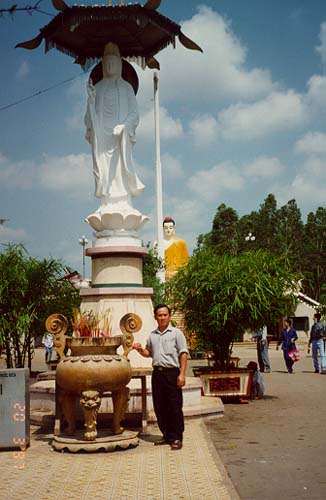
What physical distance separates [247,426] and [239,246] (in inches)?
1542

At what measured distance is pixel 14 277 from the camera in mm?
11516

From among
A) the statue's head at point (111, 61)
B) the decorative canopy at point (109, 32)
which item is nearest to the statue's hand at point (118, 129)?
the statue's head at point (111, 61)

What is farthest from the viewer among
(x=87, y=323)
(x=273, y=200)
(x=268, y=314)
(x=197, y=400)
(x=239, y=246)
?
(x=273, y=200)

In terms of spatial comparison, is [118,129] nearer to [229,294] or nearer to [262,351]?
[229,294]

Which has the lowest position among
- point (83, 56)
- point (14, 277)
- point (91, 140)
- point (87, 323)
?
point (87, 323)

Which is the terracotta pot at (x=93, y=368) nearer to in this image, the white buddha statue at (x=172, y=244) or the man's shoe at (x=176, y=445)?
the man's shoe at (x=176, y=445)

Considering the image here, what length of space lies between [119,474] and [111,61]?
7478mm

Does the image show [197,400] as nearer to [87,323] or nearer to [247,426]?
[247,426]

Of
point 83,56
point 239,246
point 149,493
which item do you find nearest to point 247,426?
point 149,493

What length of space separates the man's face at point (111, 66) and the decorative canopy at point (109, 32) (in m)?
0.35

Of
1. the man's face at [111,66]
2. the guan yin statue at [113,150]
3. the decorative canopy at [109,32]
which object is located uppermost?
the decorative canopy at [109,32]

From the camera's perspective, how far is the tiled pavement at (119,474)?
4730mm

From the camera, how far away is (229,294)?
1055 centimetres

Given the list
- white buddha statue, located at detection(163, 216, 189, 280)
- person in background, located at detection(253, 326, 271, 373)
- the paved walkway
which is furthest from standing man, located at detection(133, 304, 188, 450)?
white buddha statue, located at detection(163, 216, 189, 280)
